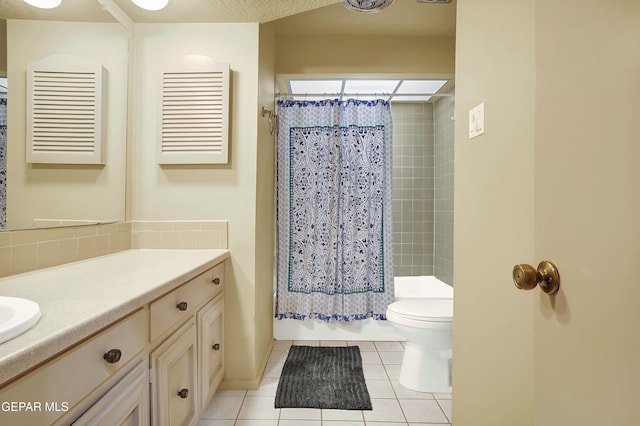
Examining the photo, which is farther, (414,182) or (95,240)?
(414,182)

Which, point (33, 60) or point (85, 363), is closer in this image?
point (85, 363)

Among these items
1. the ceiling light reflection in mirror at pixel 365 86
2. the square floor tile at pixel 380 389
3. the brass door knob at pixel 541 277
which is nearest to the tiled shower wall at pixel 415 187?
the ceiling light reflection in mirror at pixel 365 86

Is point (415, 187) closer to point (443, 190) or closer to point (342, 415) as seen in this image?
point (443, 190)

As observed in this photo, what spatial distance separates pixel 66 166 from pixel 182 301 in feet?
2.52

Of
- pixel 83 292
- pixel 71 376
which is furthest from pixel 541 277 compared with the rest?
pixel 83 292

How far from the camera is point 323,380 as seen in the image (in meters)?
2.01

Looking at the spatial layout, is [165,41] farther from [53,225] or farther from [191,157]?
[53,225]

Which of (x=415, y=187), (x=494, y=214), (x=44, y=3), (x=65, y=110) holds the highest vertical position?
(x=44, y=3)

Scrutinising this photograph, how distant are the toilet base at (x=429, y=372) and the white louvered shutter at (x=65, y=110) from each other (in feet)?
6.52

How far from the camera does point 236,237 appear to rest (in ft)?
6.24

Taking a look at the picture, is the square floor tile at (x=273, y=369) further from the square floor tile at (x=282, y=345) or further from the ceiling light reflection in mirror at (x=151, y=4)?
the ceiling light reflection in mirror at (x=151, y=4)

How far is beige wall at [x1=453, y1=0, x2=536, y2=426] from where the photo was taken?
92cm

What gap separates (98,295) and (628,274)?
3.69 ft

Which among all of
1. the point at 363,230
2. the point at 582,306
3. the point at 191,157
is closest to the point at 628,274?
the point at 582,306
